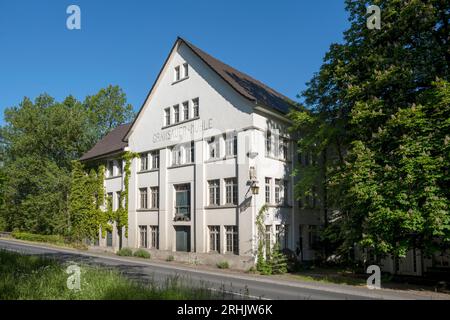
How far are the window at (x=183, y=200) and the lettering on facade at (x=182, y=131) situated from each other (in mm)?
3730

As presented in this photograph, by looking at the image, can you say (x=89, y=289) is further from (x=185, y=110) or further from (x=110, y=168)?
(x=110, y=168)

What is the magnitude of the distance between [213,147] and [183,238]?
7.09 m

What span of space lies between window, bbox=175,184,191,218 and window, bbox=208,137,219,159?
10.6 ft

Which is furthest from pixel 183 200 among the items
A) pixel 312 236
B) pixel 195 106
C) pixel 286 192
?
pixel 312 236

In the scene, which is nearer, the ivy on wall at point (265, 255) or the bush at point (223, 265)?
the ivy on wall at point (265, 255)

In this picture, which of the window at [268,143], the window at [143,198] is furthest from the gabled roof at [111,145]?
the window at [268,143]

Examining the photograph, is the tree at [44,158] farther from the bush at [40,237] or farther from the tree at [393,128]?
the tree at [393,128]

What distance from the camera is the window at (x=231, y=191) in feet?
90.2

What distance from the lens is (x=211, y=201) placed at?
94.6 ft

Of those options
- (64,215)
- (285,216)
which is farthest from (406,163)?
(64,215)

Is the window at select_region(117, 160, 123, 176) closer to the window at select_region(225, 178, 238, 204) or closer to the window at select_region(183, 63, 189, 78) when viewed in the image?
the window at select_region(183, 63, 189, 78)

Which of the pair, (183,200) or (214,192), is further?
(183,200)

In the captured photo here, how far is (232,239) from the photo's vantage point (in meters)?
27.2
